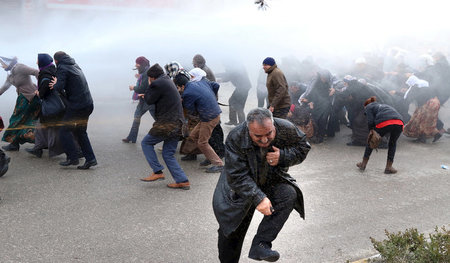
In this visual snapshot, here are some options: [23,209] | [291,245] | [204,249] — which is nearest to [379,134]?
[291,245]

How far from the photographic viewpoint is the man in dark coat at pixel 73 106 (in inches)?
248

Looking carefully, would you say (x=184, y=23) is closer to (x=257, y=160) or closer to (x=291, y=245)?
(x=291, y=245)

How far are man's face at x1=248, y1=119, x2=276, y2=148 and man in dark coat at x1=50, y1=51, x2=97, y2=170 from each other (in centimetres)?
398

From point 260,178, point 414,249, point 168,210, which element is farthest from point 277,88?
point 260,178

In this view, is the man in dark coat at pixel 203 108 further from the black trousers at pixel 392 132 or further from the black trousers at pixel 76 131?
the black trousers at pixel 392 132

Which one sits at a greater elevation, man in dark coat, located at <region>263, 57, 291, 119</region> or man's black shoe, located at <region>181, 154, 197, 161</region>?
man in dark coat, located at <region>263, 57, 291, 119</region>

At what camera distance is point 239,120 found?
32.3 feet

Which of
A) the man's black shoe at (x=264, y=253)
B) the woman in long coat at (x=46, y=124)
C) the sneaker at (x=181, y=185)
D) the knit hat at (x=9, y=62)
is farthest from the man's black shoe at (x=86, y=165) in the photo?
the man's black shoe at (x=264, y=253)

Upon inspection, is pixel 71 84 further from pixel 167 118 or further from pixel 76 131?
pixel 167 118

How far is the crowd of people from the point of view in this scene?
3209 mm

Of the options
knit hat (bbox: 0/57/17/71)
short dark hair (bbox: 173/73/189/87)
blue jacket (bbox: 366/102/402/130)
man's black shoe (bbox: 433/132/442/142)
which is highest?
knit hat (bbox: 0/57/17/71)

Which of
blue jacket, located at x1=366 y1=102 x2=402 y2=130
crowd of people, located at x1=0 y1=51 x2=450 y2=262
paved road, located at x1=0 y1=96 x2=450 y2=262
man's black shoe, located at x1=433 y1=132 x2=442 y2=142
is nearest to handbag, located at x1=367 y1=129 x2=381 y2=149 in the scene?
crowd of people, located at x1=0 y1=51 x2=450 y2=262

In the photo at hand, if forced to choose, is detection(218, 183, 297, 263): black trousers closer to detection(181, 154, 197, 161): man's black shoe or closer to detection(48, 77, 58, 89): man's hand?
detection(181, 154, 197, 161): man's black shoe

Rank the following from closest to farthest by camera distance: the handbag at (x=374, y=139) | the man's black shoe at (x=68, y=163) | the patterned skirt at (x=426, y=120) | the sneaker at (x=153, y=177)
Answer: the sneaker at (x=153, y=177), the man's black shoe at (x=68, y=163), the handbag at (x=374, y=139), the patterned skirt at (x=426, y=120)
